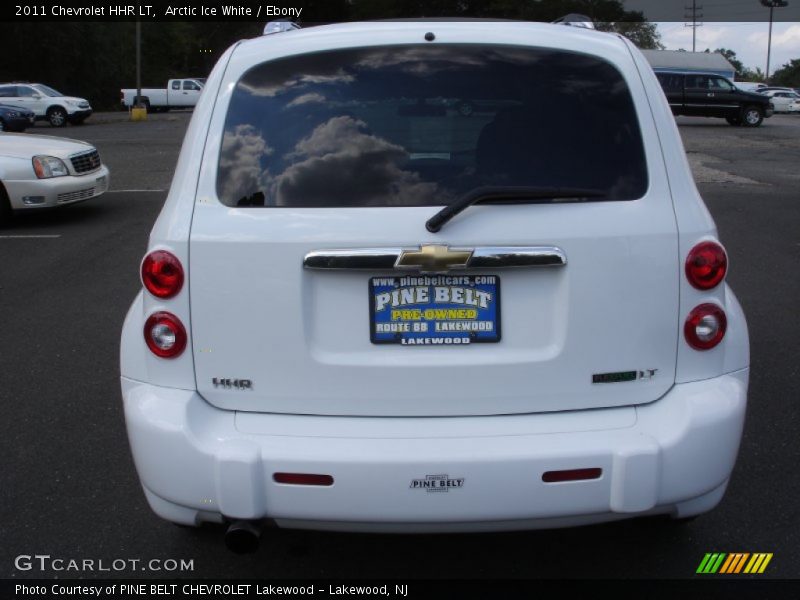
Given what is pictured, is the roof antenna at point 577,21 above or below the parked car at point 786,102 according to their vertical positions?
above

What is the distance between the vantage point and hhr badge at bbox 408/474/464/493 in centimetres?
263

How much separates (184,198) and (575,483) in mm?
1486

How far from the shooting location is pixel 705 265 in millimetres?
2840

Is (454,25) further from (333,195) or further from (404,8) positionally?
(404,8)

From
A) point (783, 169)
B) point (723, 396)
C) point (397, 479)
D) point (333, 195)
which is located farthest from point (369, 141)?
point (783, 169)

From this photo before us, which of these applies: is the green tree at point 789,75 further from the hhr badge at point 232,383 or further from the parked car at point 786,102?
the hhr badge at point 232,383

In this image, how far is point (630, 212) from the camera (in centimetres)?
282

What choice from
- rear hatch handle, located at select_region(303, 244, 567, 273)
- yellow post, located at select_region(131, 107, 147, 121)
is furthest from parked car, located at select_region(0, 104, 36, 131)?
rear hatch handle, located at select_region(303, 244, 567, 273)

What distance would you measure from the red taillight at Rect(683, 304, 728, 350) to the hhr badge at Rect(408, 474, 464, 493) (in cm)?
87

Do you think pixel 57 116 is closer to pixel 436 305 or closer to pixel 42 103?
pixel 42 103

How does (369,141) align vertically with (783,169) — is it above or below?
above

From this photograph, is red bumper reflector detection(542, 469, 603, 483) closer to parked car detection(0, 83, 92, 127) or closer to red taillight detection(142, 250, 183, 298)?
red taillight detection(142, 250, 183, 298)

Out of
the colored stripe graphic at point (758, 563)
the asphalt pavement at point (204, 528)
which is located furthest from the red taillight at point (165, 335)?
the colored stripe graphic at point (758, 563)

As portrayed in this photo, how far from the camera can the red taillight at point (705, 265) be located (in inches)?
111
